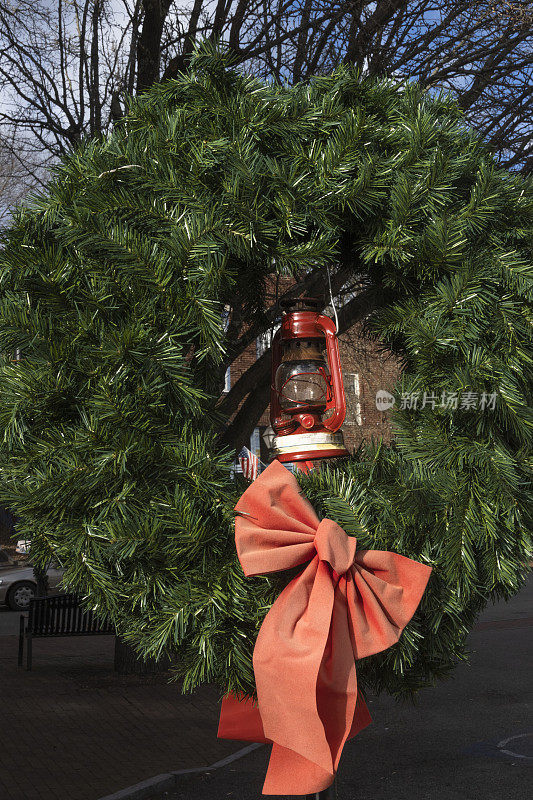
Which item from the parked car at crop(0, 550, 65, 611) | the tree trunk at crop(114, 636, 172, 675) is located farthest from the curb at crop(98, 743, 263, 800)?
the parked car at crop(0, 550, 65, 611)

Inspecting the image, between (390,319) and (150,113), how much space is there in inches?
39.0

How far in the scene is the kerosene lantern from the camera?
7.52 ft

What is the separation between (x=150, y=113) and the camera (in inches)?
91.7

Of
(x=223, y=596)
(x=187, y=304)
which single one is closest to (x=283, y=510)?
(x=223, y=596)

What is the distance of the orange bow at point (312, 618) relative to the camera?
1739 millimetres

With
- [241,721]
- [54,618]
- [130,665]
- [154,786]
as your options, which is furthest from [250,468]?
[54,618]

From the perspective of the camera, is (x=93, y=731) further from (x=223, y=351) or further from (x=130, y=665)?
(x=223, y=351)

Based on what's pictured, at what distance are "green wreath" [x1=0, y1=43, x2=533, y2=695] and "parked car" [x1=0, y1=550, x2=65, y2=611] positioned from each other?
992 cm

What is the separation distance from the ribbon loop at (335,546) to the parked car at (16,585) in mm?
10273

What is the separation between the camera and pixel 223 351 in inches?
80.0

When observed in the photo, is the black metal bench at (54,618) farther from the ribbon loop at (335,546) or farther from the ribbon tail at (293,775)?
the ribbon loop at (335,546)

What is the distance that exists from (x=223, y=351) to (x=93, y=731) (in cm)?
579

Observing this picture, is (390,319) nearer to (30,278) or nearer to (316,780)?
(30,278)

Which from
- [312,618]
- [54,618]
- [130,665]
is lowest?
[130,665]
